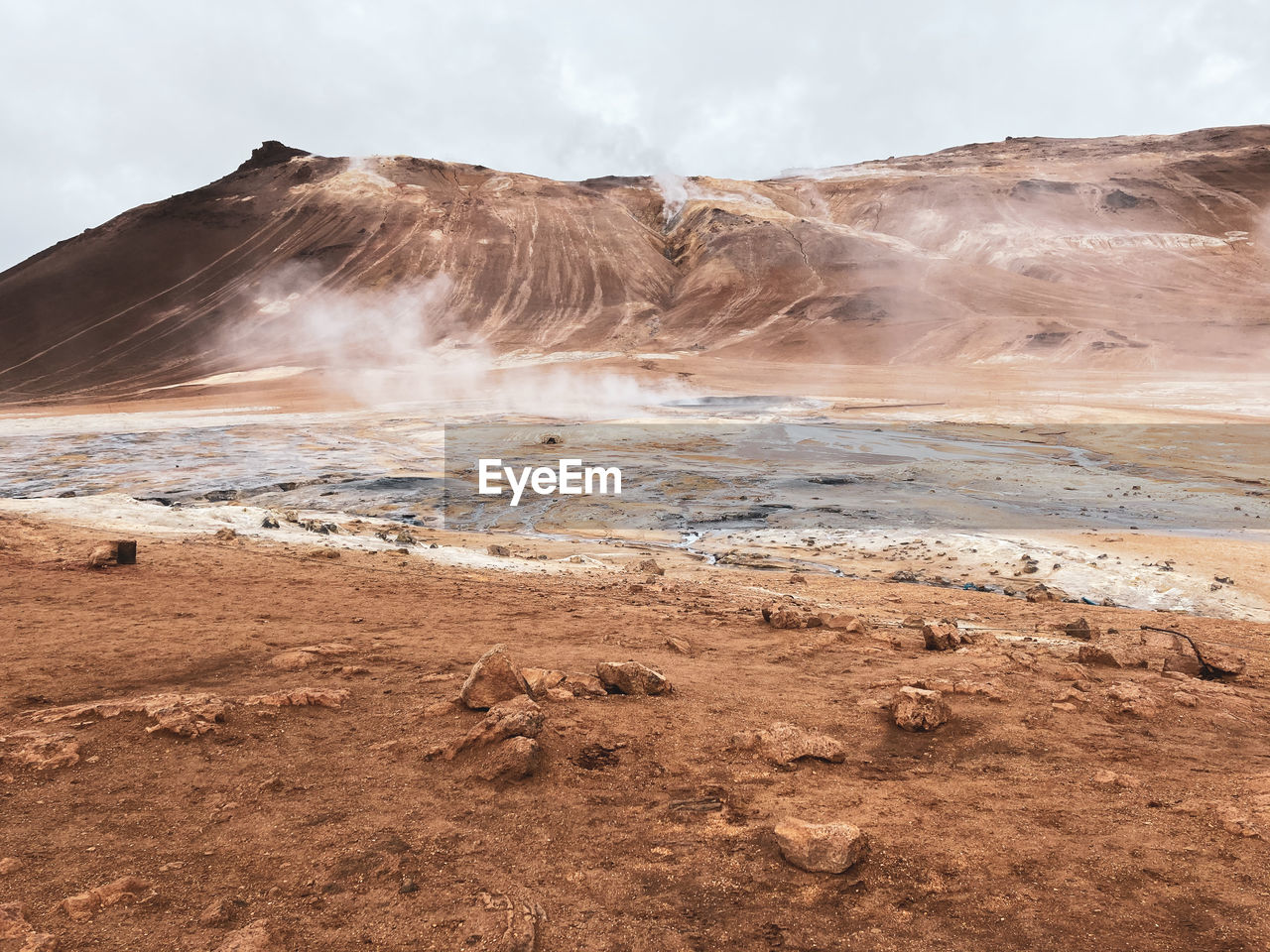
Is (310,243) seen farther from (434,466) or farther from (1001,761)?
(1001,761)

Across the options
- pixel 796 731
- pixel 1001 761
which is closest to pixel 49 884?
pixel 796 731

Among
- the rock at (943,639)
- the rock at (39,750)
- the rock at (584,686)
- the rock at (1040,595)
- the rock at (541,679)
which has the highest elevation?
the rock at (39,750)

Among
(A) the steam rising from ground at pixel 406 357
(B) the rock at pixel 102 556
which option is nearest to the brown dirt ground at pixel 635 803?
(B) the rock at pixel 102 556

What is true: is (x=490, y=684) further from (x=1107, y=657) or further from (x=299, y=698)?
(x=1107, y=657)

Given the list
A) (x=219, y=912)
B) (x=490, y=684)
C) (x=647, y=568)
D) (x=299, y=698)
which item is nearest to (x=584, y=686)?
(x=490, y=684)

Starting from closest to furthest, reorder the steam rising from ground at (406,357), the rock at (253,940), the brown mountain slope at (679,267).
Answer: the rock at (253,940)
the steam rising from ground at (406,357)
the brown mountain slope at (679,267)

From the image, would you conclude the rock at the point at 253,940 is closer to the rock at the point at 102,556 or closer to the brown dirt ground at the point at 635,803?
the brown dirt ground at the point at 635,803

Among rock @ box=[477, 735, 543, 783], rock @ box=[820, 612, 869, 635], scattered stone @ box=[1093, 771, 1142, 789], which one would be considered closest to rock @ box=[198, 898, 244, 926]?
rock @ box=[477, 735, 543, 783]
